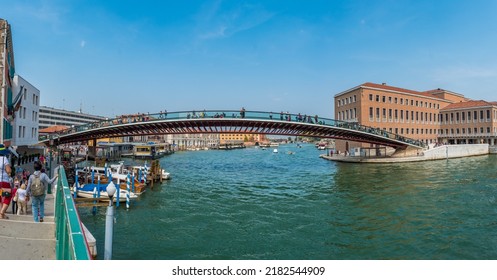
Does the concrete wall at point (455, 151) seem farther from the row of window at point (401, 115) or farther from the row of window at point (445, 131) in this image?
the row of window at point (401, 115)

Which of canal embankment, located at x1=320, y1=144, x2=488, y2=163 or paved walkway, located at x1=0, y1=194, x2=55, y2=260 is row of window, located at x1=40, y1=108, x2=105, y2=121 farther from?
paved walkway, located at x1=0, y1=194, x2=55, y2=260

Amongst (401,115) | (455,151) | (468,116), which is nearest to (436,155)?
(455,151)

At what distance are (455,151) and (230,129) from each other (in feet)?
122

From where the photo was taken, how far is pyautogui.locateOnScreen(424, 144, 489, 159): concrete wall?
4456cm

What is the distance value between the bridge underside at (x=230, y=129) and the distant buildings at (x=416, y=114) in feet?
39.9

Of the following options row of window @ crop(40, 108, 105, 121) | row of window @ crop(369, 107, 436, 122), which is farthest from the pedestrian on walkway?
row of window @ crop(40, 108, 105, 121)

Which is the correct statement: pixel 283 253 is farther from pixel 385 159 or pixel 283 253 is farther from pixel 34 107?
pixel 385 159

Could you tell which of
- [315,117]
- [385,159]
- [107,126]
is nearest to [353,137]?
[385,159]

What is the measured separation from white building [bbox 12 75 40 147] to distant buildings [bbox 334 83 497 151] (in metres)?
47.6

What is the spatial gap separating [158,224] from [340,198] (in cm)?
1130

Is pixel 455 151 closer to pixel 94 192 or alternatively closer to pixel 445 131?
pixel 445 131

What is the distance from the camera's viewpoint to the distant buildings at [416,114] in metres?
53.3

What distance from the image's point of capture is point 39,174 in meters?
8.27

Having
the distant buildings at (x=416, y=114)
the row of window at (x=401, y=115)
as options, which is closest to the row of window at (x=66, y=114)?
the distant buildings at (x=416, y=114)
